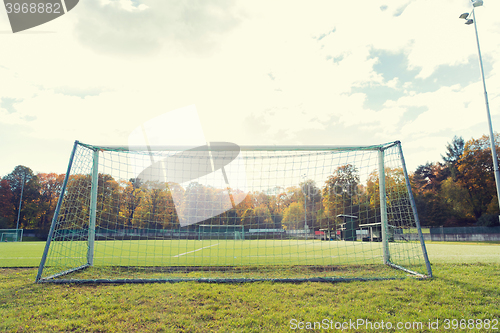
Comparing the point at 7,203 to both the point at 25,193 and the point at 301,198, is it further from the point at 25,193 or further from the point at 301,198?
the point at 301,198

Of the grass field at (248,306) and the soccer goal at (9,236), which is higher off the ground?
the grass field at (248,306)

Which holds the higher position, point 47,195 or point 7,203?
point 47,195

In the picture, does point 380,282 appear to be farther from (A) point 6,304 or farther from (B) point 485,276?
(A) point 6,304

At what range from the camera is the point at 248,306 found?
389 cm

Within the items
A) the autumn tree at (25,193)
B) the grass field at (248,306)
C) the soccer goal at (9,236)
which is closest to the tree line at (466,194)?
the grass field at (248,306)

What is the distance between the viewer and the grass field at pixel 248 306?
3.31 metres

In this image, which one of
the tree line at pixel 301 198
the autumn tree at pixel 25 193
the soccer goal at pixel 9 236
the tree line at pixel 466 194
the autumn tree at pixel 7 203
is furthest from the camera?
the autumn tree at pixel 25 193

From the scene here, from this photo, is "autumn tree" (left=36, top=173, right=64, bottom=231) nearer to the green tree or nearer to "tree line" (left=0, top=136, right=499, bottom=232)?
"tree line" (left=0, top=136, right=499, bottom=232)

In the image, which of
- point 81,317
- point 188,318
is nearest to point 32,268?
point 81,317

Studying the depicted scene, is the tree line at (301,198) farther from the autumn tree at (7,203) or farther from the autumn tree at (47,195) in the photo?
the autumn tree at (47,195)

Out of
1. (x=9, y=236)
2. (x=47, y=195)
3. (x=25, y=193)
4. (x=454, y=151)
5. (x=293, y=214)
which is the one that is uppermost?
(x=454, y=151)

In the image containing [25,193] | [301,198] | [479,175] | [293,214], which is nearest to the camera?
[293,214]

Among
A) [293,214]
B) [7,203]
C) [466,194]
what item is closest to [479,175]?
[466,194]

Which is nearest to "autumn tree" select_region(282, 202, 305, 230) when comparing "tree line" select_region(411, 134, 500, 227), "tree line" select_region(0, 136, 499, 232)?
"tree line" select_region(0, 136, 499, 232)
